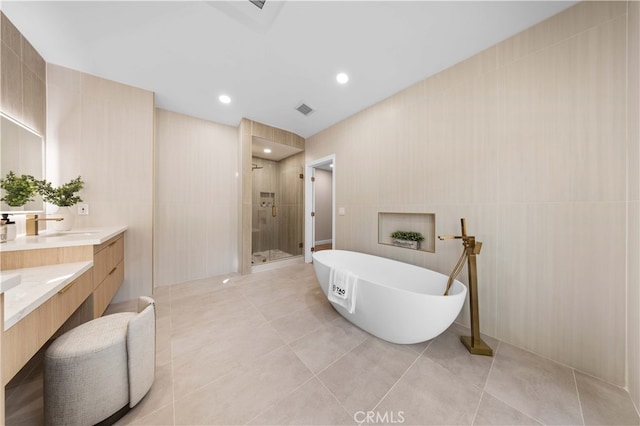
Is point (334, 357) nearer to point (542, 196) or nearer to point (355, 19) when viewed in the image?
point (542, 196)

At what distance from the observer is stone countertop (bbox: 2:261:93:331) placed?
690 mm

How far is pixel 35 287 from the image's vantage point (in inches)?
35.3

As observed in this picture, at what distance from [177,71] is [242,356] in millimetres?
2765

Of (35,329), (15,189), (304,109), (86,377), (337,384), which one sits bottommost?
(337,384)

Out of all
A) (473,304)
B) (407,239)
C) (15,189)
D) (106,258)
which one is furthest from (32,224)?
(473,304)

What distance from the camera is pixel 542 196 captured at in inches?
60.0

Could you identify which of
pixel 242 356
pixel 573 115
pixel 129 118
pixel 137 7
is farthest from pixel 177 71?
pixel 573 115

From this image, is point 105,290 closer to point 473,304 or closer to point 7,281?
point 7,281

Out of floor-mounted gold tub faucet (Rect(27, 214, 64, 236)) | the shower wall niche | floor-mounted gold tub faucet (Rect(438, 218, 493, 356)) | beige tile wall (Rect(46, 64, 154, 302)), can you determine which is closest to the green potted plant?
floor-mounted gold tub faucet (Rect(438, 218, 493, 356))

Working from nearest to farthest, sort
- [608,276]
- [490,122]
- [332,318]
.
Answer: [608,276], [490,122], [332,318]

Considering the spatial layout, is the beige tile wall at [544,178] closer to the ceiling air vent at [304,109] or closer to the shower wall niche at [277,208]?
the ceiling air vent at [304,109]

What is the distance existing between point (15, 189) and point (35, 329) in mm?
1369

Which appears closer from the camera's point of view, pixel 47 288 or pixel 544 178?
pixel 47 288

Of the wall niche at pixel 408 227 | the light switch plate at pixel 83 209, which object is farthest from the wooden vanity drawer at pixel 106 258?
the wall niche at pixel 408 227
